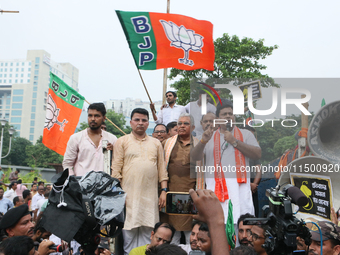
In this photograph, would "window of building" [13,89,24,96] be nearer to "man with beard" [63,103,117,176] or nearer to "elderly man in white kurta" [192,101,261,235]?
"man with beard" [63,103,117,176]

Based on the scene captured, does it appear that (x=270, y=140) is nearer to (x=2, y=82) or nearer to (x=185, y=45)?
(x=185, y=45)

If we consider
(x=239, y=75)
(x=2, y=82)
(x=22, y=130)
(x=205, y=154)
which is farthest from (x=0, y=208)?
(x=2, y=82)

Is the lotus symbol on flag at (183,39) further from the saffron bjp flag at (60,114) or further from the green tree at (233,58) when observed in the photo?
the green tree at (233,58)

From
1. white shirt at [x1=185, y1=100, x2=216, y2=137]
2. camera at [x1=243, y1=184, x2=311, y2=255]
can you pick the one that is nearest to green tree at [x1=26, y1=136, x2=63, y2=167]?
white shirt at [x1=185, y1=100, x2=216, y2=137]

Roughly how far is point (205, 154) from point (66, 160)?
1.69 meters

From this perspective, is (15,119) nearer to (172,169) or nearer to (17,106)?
(17,106)

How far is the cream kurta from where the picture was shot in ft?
13.7

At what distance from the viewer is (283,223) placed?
74.7 inches

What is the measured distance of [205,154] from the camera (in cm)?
420

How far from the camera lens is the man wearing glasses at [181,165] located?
4379mm

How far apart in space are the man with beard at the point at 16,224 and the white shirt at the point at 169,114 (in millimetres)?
4284

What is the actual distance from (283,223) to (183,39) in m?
5.27

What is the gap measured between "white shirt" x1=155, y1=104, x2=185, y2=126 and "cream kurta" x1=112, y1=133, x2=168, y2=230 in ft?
9.98

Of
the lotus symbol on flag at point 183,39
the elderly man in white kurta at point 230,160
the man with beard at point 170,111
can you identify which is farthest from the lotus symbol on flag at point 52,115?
the elderly man in white kurta at point 230,160
